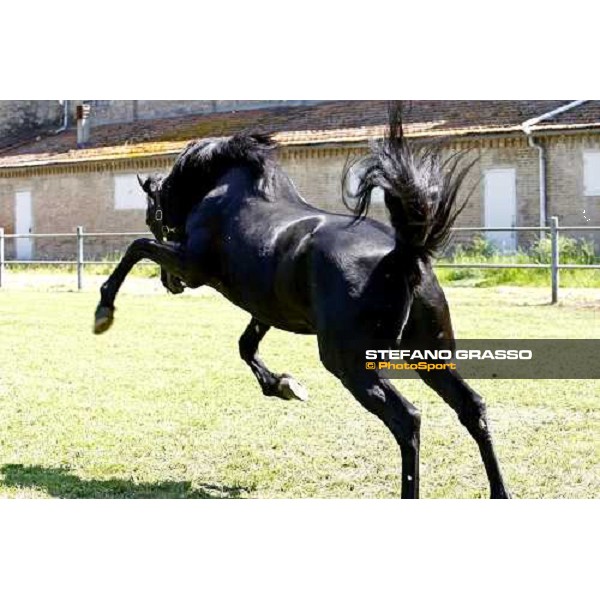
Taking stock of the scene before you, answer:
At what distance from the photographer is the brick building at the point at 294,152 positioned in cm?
466

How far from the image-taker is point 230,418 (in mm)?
4922

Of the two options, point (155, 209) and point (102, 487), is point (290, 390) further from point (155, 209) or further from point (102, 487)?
point (155, 209)

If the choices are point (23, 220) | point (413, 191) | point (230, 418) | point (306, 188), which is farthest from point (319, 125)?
A: point (23, 220)

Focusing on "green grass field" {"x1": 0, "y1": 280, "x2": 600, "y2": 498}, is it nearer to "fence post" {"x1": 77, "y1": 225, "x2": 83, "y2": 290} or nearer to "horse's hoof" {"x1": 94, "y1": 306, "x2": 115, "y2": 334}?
"fence post" {"x1": 77, "y1": 225, "x2": 83, "y2": 290}

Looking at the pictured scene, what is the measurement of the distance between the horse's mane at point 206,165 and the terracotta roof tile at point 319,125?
0.52ft

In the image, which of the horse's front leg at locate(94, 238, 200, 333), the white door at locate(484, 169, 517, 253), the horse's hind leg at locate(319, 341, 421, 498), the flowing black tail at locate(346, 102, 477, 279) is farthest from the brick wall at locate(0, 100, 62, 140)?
the white door at locate(484, 169, 517, 253)

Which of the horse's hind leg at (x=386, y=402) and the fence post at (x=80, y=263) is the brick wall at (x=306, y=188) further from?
the horse's hind leg at (x=386, y=402)

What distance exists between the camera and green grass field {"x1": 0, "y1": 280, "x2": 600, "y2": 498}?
4.12 metres

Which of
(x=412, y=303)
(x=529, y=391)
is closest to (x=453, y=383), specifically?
(x=412, y=303)

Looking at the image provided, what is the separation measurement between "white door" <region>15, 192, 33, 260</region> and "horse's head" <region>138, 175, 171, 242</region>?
1.28 metres

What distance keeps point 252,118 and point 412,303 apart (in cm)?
155

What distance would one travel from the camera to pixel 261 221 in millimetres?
4195

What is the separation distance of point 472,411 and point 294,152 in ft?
6.41
